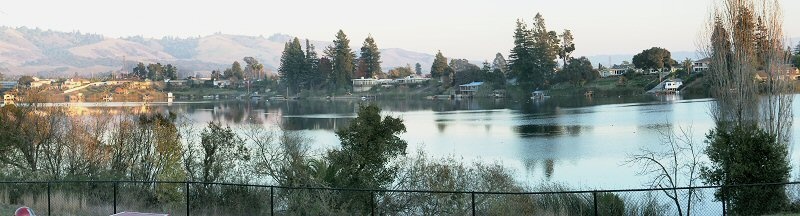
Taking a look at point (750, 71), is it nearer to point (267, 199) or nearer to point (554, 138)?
point (267, 199)

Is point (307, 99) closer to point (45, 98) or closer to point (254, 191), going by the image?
point (45, 98)

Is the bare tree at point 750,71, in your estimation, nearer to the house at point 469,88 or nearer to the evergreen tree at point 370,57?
the house at point 469,88

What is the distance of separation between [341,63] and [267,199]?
146m

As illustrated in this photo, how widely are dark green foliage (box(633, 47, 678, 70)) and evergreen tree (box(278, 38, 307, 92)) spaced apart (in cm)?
7349

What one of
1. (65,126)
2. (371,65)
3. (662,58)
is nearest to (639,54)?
(662,58)

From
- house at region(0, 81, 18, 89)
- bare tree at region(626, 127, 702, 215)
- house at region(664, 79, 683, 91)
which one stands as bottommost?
bare tree at region(626, 127, 702, 215)

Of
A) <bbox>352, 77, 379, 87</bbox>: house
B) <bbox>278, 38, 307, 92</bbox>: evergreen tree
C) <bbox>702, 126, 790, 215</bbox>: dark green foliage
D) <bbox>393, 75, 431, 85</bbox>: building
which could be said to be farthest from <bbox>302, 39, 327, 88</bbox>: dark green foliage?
<bbox>702, 126, 790, 215</bbox>: dark green foliage

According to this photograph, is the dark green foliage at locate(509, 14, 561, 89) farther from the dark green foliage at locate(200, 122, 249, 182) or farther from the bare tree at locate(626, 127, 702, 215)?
the dark green foliage at locate(200, 122, 249, 182)

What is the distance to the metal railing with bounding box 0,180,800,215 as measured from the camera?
20719 mm

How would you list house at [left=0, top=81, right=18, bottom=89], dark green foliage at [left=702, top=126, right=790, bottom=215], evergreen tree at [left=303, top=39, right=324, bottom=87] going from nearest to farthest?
dark green foliage at [left=702, top=126, right=790, bottom=215] < house at [left=0, top=81, right=18, bottom=89] < evergreen tree at [left=303, top=39, right=324, bottom=87]

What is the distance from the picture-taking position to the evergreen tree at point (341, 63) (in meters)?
170

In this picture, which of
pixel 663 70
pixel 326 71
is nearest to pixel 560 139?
pixel 663 70

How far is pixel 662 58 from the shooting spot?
140m

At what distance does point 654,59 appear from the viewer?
139 meters
